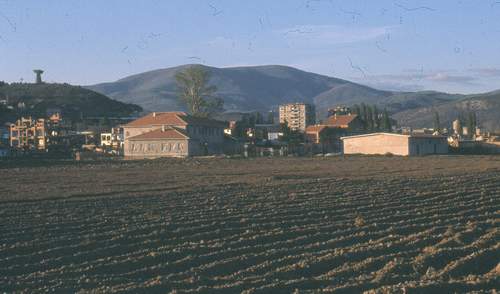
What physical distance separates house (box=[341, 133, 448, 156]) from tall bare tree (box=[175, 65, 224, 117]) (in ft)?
59.3

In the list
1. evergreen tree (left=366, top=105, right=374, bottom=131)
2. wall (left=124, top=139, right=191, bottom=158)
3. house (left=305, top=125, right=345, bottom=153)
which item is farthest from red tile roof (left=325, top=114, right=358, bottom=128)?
wall (left=124, top=139, right=191, bottom=158)

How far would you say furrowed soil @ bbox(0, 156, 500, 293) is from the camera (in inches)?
408

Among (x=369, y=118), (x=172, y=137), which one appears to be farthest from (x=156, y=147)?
(x=369, y=118)

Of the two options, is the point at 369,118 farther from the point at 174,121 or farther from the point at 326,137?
the point at 174,121

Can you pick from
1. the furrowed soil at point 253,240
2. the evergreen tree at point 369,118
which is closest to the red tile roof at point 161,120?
the evergreen tree at point 369,118

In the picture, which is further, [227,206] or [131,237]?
[227,206]

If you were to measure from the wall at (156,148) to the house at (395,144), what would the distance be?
13894 millimetres

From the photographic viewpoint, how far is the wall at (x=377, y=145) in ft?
208

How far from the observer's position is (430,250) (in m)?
12.7

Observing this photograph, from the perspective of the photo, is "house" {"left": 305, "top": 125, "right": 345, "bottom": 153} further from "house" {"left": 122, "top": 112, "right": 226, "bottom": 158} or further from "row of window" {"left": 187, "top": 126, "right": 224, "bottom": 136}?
"house" {"left": 122, "top": 112, "right": 226, "bottom": 158}

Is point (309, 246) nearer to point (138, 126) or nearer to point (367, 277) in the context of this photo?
point (367, 277)

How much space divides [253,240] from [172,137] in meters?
50.5

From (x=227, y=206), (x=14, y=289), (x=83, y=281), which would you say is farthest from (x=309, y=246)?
(x=227, y=206)

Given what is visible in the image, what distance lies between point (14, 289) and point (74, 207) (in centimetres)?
1040
